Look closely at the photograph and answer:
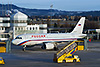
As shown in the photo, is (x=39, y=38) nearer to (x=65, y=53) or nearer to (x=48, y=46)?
(x=48, y=46)

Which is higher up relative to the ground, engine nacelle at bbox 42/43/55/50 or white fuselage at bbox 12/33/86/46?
white fuselage at bbox 12/33/86/46

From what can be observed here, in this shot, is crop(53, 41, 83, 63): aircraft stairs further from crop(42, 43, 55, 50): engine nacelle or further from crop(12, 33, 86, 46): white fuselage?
crop(12, 33, 86, 46): white fuselage

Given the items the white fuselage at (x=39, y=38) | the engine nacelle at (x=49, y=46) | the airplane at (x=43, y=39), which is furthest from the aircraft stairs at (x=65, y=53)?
the white fuselage at (x=39, y=38)

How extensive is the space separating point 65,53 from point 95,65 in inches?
202

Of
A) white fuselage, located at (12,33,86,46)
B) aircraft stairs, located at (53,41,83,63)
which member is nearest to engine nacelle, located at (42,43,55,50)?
white fuselage, located at (12,33,86,46)

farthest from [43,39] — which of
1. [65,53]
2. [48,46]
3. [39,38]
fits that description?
[65,53]

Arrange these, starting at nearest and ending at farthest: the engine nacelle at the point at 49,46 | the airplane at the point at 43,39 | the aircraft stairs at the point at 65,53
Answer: the aircraft stairs at the point at 65,53 < the engine nacelle at the point at 49,46 < the airplane at the point at 43,39

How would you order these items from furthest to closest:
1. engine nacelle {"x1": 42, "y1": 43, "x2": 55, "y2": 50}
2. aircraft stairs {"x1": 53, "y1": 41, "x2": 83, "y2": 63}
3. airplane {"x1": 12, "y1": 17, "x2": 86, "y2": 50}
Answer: airplane {"x1": 12, "y1": 17, "x2": 86, "y2": 50} → engine nacelle {"x1": 42, "y1": 43, "x2": 55, "y2": 50} → aircraft stairs {"x1": 53, "y1": 41, "x2": 83, "y2": 63}

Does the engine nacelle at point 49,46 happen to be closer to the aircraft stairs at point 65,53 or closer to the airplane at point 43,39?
the airplane at point 43,39

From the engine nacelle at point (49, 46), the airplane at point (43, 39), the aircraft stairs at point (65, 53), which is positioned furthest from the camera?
the airplane at point (43, 39)

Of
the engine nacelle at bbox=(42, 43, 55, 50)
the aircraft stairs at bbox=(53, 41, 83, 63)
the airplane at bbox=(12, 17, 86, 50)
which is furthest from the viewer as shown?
the airplane at bbox=(12, 17, 86, 50)

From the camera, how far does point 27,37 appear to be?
184 feet

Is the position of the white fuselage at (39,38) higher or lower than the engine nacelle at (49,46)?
higher

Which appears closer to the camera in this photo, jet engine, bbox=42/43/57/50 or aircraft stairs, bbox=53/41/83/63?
aircraft stairs, bbox=53/41/83/63
